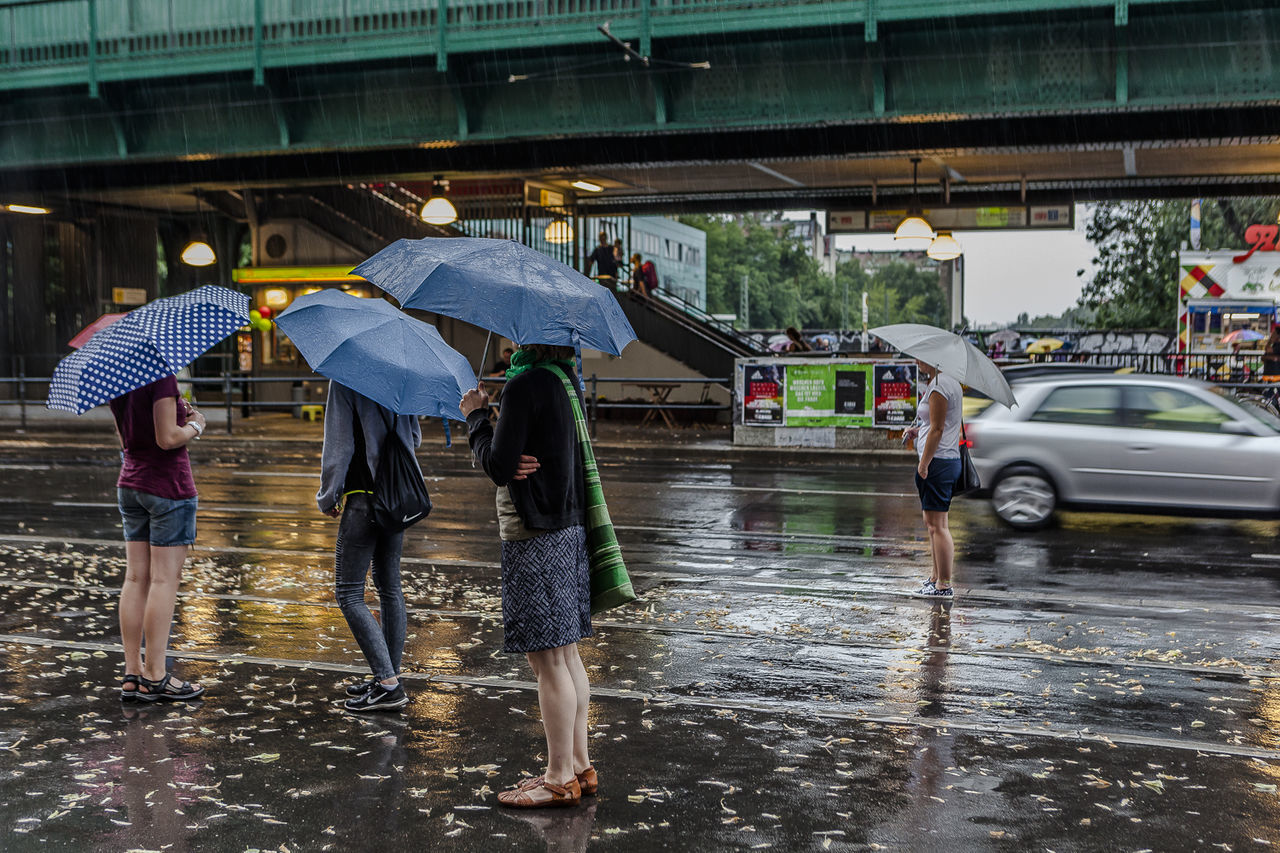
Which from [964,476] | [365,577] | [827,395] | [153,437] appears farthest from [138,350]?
[827,395]

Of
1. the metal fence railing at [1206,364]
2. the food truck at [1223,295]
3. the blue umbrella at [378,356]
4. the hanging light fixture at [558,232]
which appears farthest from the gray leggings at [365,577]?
the food truck at [1223,295]

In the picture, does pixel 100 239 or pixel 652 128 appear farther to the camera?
pixel 100 239

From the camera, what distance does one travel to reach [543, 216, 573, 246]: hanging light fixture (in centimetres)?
2825

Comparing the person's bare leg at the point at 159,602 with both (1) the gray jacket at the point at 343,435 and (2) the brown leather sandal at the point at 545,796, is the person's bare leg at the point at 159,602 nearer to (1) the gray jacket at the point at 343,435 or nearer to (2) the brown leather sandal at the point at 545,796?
(1) the gray jacket at the point at 343,435

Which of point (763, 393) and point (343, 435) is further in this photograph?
point (763, 393)

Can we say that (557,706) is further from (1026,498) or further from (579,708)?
(1026,498)

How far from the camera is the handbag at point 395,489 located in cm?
582

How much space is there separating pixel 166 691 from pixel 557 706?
8.26ft

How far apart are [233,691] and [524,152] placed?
15.6 metres

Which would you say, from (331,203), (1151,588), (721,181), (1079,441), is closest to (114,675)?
(1151,588)

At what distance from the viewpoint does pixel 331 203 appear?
2930 cm

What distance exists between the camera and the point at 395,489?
586cm

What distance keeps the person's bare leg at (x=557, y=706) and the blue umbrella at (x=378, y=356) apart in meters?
1.17

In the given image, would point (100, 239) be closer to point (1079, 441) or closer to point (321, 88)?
point (321, 88)
